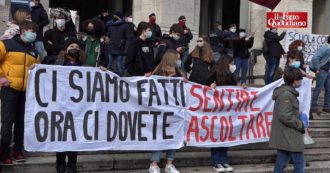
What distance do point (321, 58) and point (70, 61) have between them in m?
6.24

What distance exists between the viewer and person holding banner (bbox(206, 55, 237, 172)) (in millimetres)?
7633

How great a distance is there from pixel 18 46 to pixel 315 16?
53.9 ft

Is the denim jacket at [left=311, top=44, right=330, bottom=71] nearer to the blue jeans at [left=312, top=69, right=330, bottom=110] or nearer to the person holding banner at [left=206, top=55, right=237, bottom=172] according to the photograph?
the blue jeans at [left=312, top=69, right=330, bottom=110]

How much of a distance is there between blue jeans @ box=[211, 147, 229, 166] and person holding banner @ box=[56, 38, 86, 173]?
2.28m

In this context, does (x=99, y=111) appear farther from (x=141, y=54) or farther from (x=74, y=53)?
(x=141, y=54)

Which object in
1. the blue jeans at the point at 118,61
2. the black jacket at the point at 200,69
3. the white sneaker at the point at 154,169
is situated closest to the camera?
the white sneaker at the point at 154,169

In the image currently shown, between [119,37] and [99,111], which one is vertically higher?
[119,37]

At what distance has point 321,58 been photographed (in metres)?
10.7

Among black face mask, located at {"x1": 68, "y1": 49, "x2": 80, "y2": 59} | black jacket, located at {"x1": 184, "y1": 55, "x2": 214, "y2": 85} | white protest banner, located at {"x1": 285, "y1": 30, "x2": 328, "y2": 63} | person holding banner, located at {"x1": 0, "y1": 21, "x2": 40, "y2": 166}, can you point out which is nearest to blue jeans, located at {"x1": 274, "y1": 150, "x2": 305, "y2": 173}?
black jacket, located at {"x1": 184, "y1": 55, "x2": 214, "y2": 85}

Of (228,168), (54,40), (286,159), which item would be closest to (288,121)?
(286,159)

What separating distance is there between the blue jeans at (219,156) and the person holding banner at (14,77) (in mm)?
3011

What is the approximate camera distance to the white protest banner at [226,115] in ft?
25.0

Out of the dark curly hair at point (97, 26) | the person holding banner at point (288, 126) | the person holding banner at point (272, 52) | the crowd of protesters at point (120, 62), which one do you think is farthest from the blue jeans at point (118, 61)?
the person holding banner at point (288, 126)

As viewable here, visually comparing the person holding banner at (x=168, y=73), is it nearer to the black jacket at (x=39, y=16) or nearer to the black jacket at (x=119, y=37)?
the black jacket at (x=39, y=16)
